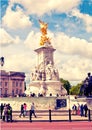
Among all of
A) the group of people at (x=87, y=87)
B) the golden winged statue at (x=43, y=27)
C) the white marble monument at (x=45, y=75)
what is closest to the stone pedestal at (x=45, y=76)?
the white marble monument at (x=45, y=75)

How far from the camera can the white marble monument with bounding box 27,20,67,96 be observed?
236 feet

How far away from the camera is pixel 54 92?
236 ft

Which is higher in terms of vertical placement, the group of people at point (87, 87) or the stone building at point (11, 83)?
the stone building at point (11, 83)

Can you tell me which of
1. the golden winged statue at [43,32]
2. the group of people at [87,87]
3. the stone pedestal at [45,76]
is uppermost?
the golden winged statue at [43,32]

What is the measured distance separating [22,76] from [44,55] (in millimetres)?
78157

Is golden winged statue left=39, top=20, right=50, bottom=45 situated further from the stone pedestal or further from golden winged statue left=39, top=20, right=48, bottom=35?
the stone pedestal

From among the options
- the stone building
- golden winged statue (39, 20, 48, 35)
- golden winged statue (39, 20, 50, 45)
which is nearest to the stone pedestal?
golden winged statue (39, 20, 50, 45)

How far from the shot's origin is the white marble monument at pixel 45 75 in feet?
236

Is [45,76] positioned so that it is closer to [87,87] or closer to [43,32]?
[43,32]

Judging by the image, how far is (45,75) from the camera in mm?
74375

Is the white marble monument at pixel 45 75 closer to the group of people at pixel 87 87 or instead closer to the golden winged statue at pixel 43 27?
the golden winged statue at pixel 43 27

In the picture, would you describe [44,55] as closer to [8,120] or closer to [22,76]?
[8,120]

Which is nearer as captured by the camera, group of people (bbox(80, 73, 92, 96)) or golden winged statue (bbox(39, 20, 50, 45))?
group of people (bbox(80, 73, 92, 96))

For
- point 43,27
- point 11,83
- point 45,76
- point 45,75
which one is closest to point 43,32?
point 43,27
